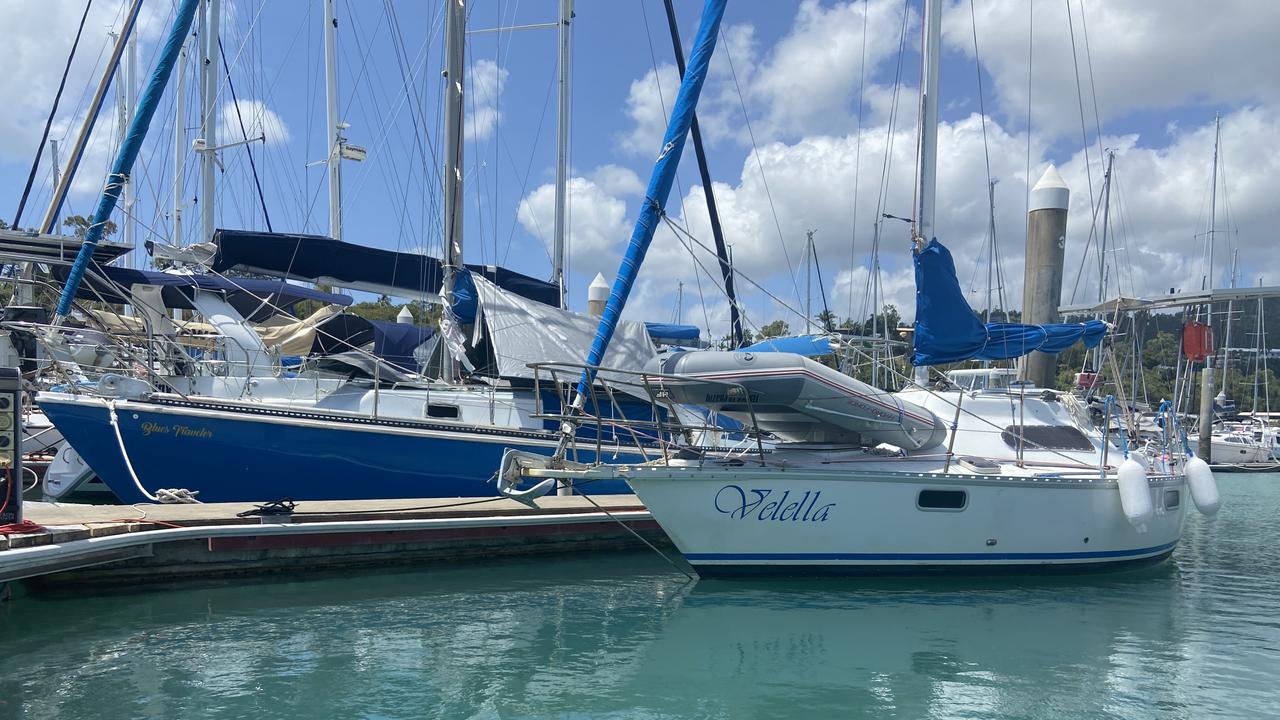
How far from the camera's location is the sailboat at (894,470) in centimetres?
893

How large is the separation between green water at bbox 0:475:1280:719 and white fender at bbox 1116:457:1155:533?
901mm

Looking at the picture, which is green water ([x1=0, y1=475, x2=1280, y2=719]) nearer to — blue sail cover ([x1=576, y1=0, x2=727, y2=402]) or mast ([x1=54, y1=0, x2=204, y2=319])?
blue sail cover ([x1=576, y1=0, x2=727, y2=402])

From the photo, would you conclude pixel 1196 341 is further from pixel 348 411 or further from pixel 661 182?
pixel 348 411

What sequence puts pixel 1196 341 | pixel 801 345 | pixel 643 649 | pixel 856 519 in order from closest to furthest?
pixel 643 649, pixel 856 519, pixel 801 345, pixel 1196 341

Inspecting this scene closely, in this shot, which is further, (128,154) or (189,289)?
(189,289)

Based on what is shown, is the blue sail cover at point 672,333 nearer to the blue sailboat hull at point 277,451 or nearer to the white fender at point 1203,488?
the blue sailboat hull at point 277,451

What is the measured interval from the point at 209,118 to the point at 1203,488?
69.4 ft

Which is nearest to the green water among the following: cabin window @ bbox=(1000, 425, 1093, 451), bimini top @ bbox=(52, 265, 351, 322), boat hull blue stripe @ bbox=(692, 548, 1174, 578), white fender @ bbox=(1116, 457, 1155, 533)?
boat hull blue stripe @ bbox=(692, 548, 1174, 578)

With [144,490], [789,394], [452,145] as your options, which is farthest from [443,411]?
[789,394]

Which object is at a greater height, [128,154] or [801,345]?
[128,154]

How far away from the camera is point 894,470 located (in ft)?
30.9

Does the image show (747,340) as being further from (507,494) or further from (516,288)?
(507,494)

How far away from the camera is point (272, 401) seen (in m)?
12.0

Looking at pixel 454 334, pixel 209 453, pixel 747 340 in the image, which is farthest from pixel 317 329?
pixel 747 340
